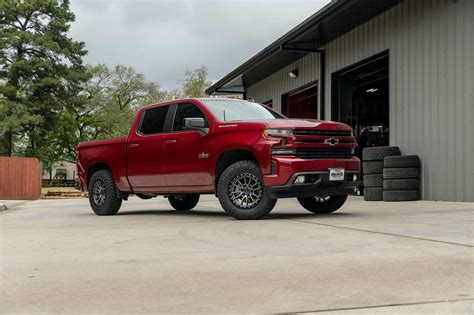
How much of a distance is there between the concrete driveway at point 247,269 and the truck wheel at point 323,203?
6.00 feet

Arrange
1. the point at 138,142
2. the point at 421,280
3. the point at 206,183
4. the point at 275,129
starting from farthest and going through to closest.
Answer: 1. the point at 138,142
2. the point at 206,183
3. the point at 275,129
4. the point at 421,280

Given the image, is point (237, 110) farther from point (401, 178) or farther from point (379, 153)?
point (379, 153)

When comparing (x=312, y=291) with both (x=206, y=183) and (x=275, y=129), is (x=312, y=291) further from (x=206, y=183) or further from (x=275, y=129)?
(x=206, y=183)

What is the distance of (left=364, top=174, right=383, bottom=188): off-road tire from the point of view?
13086 millimetres

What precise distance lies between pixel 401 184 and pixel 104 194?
6.17 metres

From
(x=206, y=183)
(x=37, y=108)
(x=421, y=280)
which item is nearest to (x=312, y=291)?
(x=421, y=280)

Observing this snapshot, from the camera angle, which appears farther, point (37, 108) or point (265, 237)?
point (37, 108)

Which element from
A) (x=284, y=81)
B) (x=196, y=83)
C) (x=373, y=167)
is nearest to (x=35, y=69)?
(x=196, y=83)

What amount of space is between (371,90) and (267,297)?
1560 cm

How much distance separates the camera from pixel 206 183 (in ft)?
29.2

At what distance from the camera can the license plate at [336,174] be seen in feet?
26.7

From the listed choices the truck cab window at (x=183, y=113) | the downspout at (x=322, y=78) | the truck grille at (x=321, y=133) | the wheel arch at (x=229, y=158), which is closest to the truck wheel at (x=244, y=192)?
the wheel arch at (x=229, y=158)

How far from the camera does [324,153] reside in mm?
8250

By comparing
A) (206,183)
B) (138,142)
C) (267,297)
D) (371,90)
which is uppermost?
(371,90)
